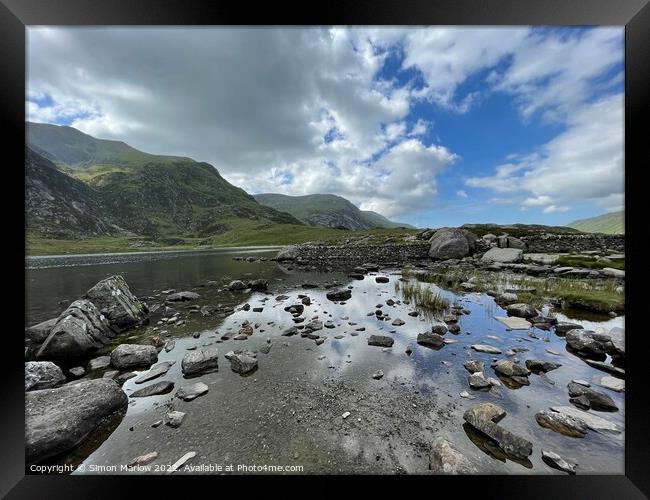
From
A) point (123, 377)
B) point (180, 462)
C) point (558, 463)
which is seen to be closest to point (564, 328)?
point (558, 463)

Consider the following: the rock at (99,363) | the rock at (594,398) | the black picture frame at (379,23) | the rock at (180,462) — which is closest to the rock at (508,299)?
the rock at (594,398)

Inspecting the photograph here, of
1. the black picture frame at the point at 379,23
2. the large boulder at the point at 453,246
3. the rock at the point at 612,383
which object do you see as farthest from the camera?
the large boulder at the point at 453,246

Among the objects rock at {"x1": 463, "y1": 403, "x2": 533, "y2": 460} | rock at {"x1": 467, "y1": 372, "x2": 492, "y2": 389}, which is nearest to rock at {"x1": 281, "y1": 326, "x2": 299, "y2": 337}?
rock at {"x1": 467, "y1": 372, "x2": 492, "y2": 389}

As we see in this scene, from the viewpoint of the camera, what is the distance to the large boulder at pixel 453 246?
33.2 metres

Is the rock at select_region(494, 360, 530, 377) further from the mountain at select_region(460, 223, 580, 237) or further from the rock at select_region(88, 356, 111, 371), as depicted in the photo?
the mountain at select_region(460, 223, 580, 237)

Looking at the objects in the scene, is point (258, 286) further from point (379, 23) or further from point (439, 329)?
point (379, 23)

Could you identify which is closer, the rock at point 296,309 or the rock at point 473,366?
the rock at point 473,366

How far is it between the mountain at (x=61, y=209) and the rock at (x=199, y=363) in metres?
150

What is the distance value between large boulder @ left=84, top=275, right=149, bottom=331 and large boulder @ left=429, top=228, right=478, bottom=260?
1376 inches

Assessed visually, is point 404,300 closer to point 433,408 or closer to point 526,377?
point 526,377

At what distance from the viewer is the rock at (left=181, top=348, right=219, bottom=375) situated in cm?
606

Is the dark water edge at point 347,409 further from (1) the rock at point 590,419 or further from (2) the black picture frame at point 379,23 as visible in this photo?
(2) the black picture frame at point 379,23

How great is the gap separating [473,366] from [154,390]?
7936mm

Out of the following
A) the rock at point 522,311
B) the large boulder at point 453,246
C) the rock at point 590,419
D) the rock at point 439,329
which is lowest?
the rock at point 590,419
